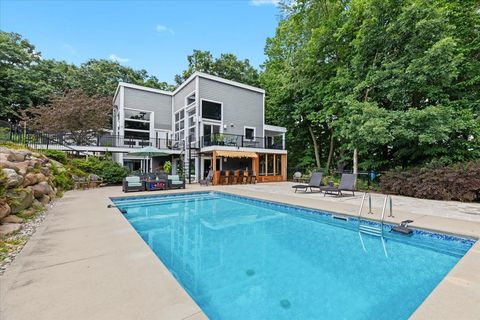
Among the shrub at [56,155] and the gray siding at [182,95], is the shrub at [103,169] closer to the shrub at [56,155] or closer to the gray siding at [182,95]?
the shrub at [56,155]

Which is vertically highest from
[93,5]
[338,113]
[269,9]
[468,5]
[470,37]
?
[269,9]

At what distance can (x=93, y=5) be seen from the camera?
14.2 meters

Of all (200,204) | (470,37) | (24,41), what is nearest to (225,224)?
(200,204)

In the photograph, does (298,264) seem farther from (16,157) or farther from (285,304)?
(16,157)

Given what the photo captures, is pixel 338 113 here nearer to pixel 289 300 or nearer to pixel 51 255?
pixel 289 300

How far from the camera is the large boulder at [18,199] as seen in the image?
5.31 meters

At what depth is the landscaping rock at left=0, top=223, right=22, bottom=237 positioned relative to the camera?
14.3ft

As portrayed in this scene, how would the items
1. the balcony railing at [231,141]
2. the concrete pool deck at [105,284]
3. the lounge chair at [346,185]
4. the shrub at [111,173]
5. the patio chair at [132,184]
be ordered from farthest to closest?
the balcony railing at [231,141]
the shrub at [111,173]
the patio chair at [132,184]
the lounge chair at [346,185]
the concrete pool deck at [105,284]

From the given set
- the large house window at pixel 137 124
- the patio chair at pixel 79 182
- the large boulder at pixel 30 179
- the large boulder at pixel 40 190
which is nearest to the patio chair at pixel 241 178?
the large house window at pixel 137 124

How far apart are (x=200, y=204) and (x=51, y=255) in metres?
→ 6.32

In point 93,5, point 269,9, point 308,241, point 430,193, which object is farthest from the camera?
point 269,9

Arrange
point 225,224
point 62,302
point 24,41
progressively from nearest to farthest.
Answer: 1. point 62,302
2. point 225,224
3. point 24,41

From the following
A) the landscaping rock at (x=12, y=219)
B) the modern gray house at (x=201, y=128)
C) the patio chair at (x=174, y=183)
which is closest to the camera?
the landscaping rock at (x=12, y=219)

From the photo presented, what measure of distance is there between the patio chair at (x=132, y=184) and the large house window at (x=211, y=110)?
721 centimetres
